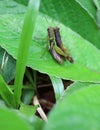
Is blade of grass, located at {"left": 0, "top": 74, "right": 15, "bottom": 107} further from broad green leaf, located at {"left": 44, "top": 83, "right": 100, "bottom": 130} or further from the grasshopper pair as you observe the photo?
broad green leaf, located at {"left": 44, "top": 83, "right": 100, "bottom": 130}

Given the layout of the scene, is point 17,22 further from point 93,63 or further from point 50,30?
point 93,63

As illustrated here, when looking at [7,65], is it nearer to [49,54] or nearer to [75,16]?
[49,54]

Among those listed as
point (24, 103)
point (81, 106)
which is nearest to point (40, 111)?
point (24, 103)

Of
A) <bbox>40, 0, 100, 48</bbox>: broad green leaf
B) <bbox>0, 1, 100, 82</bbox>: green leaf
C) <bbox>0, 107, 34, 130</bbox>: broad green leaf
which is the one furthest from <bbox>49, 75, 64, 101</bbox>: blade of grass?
<bbox>0, 107, 34, 130</bbox>: broad green leaf

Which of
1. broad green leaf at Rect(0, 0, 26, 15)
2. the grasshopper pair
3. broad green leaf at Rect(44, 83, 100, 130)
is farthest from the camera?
broad green leaf at Rect(0, 0, 26, 15)

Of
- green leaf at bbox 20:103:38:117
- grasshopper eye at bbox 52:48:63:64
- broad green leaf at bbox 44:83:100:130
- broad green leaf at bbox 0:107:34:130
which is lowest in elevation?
green leaf at bbox 20:103:38:117

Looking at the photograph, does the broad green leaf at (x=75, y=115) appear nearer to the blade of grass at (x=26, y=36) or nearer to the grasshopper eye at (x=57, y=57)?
the blade of grass at (x=26, y=36)

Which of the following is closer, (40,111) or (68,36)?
(40,111)
